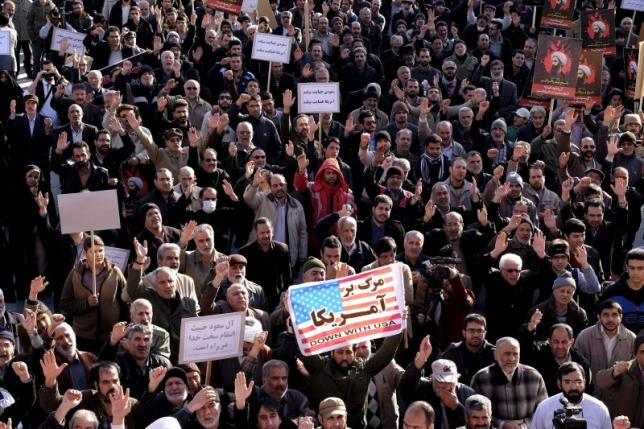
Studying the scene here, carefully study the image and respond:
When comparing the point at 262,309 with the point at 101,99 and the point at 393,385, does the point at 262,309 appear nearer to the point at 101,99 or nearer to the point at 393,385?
the point at 393,385

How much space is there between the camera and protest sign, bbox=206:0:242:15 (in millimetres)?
19500

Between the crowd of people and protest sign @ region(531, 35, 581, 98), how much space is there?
0.34 meters

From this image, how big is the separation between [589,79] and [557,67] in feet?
2.53

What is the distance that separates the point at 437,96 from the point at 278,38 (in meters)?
1.99

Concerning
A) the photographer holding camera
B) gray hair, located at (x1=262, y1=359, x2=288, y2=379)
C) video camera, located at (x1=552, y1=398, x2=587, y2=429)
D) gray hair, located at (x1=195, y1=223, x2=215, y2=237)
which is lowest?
the photographer holding camera

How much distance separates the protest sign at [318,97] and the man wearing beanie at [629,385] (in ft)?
18.6

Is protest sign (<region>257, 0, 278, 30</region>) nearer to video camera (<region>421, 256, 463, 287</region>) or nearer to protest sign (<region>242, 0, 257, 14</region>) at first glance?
protest sign (<region>242, 0, 257, 14</region>)

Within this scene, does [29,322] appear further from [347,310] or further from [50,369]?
[347,310]

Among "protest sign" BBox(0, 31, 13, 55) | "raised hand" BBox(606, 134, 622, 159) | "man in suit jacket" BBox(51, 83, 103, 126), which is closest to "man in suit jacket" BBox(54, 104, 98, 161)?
"man in suit jacket" BBox(51, 83, 103, 126)

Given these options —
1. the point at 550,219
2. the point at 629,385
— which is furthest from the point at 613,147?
the point at 629,385

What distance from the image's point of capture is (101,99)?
16.7 meters

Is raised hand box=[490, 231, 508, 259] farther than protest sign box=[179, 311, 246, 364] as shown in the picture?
Yes

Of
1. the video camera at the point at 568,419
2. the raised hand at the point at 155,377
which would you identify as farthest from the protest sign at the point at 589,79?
the raised hand at the point at 155,377

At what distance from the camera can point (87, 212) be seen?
39.5 ft
